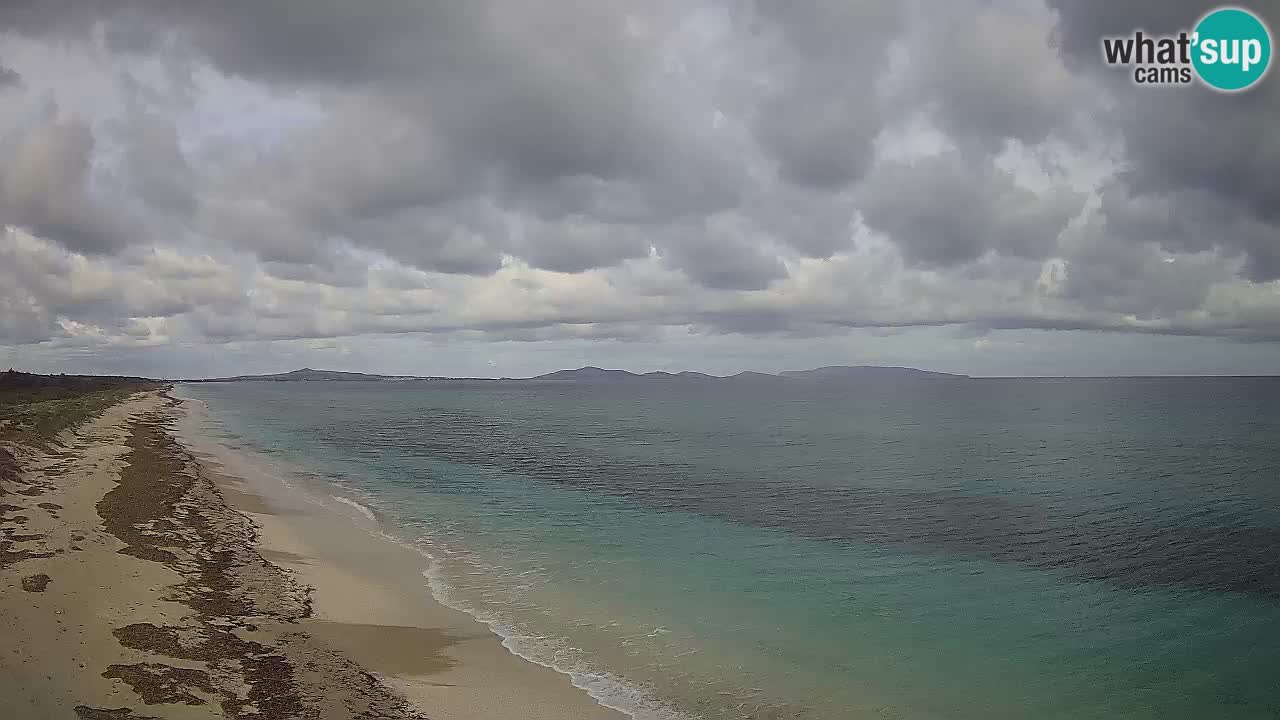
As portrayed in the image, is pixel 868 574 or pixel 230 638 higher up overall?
pixel 230 638

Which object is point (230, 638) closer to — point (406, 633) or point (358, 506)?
point (406, 633)

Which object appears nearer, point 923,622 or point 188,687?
point 188,687

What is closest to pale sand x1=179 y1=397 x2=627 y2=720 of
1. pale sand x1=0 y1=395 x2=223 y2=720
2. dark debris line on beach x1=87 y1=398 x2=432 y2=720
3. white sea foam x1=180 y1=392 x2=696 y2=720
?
white sea foam x1=180 y1=392 x2=696 y2=720

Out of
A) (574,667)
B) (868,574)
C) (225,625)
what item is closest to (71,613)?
(225,625)

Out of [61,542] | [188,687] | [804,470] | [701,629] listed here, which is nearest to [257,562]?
[61,542]

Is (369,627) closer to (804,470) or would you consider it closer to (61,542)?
(61,542)
